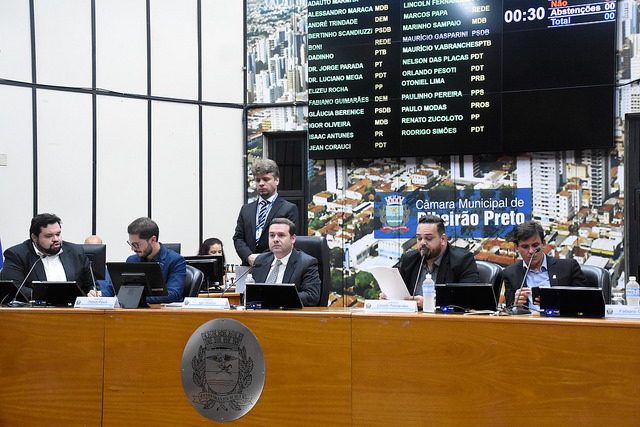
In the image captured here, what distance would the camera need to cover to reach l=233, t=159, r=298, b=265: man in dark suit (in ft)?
14.2

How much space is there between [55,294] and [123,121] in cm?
290

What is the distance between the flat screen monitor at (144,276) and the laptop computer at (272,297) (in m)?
0.51

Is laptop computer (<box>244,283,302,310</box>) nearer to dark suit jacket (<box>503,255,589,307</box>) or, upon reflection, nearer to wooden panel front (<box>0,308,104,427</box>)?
wooden panel front (<box>0,308,104,427</box>)

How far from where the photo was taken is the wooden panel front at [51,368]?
288 centimetres

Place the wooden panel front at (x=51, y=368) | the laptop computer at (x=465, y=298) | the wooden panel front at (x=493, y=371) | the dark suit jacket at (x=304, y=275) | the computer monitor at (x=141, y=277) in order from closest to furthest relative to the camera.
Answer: the wooden panel front at (x=493, y=371) → the laptop computer at (x=465, y=298) → the wooden panel front at (x=51, y=368) → the computer monitor at (x=141, y=277) → the dark suit jacket at (x=304, y=275)

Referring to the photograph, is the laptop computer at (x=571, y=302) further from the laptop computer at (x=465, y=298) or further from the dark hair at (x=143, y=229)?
the dark hair at (x=143, y=229)

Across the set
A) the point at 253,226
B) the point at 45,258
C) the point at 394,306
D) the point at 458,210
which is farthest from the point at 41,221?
the point at 458,210

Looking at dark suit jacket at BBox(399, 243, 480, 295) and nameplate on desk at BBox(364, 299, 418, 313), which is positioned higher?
dark suit jacket at BBox(399, 243, 480, 295)

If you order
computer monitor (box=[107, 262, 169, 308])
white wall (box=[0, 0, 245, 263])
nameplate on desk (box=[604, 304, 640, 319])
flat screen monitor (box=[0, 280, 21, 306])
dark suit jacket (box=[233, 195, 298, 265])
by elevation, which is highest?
white wall (box=[0, 0, 245, 263])

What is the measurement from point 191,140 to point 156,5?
1215 mm

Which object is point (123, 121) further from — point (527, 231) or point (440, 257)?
point (527, 231)

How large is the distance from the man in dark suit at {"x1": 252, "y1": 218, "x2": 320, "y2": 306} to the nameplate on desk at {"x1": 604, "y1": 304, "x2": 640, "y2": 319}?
4.88 feet

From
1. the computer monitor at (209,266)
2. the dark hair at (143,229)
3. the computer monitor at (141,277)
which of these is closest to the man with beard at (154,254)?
the dark hair at (143,229)

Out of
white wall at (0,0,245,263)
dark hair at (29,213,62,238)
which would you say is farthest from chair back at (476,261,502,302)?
white wall at (0,0,245,263)
